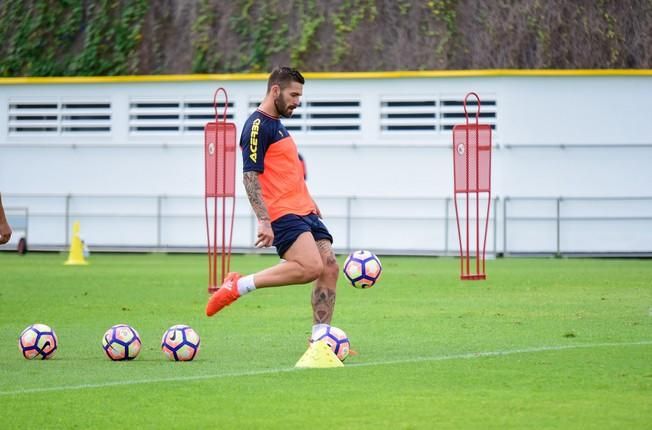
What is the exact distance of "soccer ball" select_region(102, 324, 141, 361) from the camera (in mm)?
11234

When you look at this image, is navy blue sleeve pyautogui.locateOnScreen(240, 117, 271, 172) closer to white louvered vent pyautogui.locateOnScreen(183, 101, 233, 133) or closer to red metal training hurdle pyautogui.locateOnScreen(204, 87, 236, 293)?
red metal training hurdle pyautogui.locateOnScreen(204, 87, 236, 293)

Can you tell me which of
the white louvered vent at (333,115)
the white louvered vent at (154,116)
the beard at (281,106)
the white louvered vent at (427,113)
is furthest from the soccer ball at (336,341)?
the white louvered vent at (154,116)

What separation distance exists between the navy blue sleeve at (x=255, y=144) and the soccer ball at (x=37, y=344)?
2.17 m

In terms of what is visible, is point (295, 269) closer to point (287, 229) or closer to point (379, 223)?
point (287, 229)

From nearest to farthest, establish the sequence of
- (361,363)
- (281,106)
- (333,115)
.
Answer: (361,363)
(281,106)
(333,115)

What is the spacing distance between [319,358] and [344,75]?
24262mm

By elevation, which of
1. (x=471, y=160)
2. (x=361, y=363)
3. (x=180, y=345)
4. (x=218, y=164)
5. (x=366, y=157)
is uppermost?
(x=366, y=157)

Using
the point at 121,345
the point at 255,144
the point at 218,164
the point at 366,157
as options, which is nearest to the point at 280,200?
the point at 255,144

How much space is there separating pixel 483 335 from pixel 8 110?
26151 mm

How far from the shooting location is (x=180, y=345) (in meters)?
11.1

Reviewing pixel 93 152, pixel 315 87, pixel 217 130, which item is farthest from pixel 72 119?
pixel 217 130

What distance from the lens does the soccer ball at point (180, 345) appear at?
36.5 ft

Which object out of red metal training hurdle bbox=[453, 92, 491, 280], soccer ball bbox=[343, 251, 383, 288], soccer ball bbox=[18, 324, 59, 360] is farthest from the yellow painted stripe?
soccer ball bbox=[18, 324, 59, 360]

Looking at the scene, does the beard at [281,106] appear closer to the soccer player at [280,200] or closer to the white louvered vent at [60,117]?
the soccer player at [280,200]
